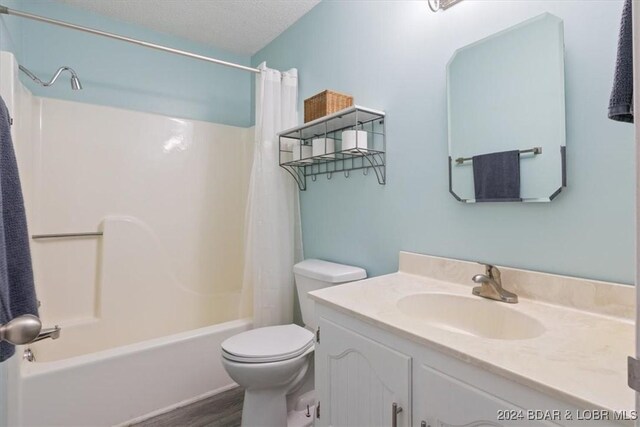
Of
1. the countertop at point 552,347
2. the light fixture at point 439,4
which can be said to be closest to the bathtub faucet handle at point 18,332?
the countertop at point 552,347

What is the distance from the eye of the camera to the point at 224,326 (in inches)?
74.6

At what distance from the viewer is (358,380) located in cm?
98

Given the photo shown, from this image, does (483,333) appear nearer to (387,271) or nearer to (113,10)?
(387,271)

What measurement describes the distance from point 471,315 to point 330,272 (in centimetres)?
69

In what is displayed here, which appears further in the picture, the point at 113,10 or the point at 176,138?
the point at 176,138

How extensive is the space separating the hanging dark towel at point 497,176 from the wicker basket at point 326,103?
756 millimetres

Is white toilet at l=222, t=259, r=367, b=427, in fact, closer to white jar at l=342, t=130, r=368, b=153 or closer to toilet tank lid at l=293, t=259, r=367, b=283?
toilet tank lid at l=293, t=259, r=367, b=283

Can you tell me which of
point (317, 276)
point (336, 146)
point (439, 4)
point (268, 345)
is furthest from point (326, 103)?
point (268, 345)

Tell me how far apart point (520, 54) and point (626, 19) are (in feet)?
1.73

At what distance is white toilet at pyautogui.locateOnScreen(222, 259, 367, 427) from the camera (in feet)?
4.51

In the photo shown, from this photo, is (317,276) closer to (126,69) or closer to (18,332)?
(18,332)

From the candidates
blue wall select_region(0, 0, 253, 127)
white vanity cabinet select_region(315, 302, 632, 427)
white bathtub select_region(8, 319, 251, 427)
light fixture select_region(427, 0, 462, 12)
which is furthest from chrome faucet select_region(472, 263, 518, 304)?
blue wall select_region(0, 0, 253, 127)

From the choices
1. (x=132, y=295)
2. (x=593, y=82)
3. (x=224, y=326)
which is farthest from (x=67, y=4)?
(x=593, y=82)

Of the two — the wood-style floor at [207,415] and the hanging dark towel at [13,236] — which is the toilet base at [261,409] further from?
the hanging dark towel at [13,236]
